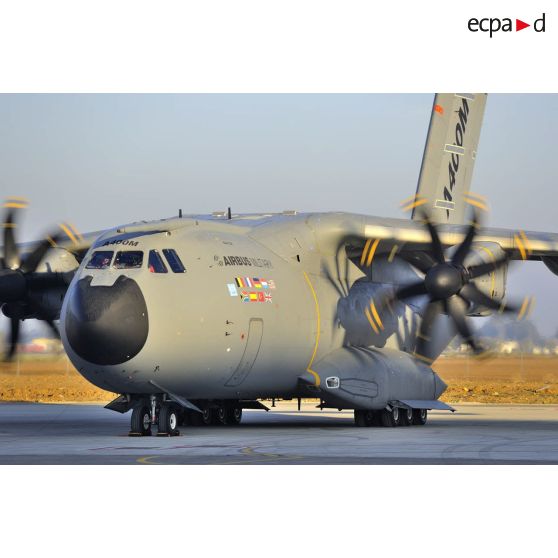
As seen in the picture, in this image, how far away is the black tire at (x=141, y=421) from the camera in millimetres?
21031

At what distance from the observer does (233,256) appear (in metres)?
22.4

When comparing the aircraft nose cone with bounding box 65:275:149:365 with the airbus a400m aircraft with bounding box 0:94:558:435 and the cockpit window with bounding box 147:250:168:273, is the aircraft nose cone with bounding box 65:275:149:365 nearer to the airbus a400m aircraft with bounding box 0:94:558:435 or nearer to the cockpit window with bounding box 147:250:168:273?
the airbus a400m aircraft with bounding box 0:94:558:435

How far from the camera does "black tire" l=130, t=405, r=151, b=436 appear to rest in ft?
69.0

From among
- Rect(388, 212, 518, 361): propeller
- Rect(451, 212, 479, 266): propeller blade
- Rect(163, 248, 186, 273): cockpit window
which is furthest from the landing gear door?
Rect(451, 212, 479, 266): propeller blade

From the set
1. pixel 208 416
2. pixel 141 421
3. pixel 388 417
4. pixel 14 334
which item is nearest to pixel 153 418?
pixel 141 421

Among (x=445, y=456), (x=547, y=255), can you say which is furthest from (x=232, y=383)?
(x=547, y=255)

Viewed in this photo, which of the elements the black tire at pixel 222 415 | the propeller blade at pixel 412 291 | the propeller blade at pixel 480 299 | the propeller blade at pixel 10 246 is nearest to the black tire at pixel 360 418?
the black tire at pixel 222 415

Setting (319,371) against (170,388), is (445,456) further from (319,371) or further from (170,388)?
(319,371)

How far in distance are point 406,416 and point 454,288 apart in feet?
12.0

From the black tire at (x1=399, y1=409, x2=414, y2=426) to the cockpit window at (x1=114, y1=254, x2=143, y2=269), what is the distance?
7667 millimetres

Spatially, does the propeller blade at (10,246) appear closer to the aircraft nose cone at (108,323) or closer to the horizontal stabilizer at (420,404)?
the aircraft nose cone at (108,323)

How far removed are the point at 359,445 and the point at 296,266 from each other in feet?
19.3
